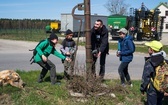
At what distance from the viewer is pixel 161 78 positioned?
17.2 feet

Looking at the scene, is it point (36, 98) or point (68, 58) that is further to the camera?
point (68, 58)

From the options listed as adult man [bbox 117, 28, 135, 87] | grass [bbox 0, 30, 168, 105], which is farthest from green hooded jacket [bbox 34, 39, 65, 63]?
adult man [bbox 117, 28, 135, 87]

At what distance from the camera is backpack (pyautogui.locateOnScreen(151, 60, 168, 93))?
5215 mm

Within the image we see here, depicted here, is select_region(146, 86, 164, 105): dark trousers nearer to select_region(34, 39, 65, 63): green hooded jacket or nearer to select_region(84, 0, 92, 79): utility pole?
select_region(84, 0, 92, 79): utility pole

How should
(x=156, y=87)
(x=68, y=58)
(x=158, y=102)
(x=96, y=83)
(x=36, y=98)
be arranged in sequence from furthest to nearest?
(x=68, y=58)
(x=96, y=83)
(x=36, y=98)
(x=158, y=102)
(x=156, y=87)

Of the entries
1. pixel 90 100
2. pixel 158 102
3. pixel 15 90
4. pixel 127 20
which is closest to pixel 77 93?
pixel 90 100

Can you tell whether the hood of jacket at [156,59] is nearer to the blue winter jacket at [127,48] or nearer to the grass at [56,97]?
the grass at [56,97]

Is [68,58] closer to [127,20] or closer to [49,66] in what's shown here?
[49,66]

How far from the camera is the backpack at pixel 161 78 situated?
17.1 feet

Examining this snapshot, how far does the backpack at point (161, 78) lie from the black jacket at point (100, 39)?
2.54 meters

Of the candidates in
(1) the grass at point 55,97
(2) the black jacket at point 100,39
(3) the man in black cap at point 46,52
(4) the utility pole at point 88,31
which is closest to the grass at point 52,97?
(1) the grass at point 55,97

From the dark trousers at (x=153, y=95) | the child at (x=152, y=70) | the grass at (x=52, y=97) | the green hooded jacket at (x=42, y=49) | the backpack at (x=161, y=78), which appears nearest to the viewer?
the backpack at (x=161, y=78)

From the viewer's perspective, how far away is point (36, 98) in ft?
20.5

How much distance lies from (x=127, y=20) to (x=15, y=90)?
30.0 meters
